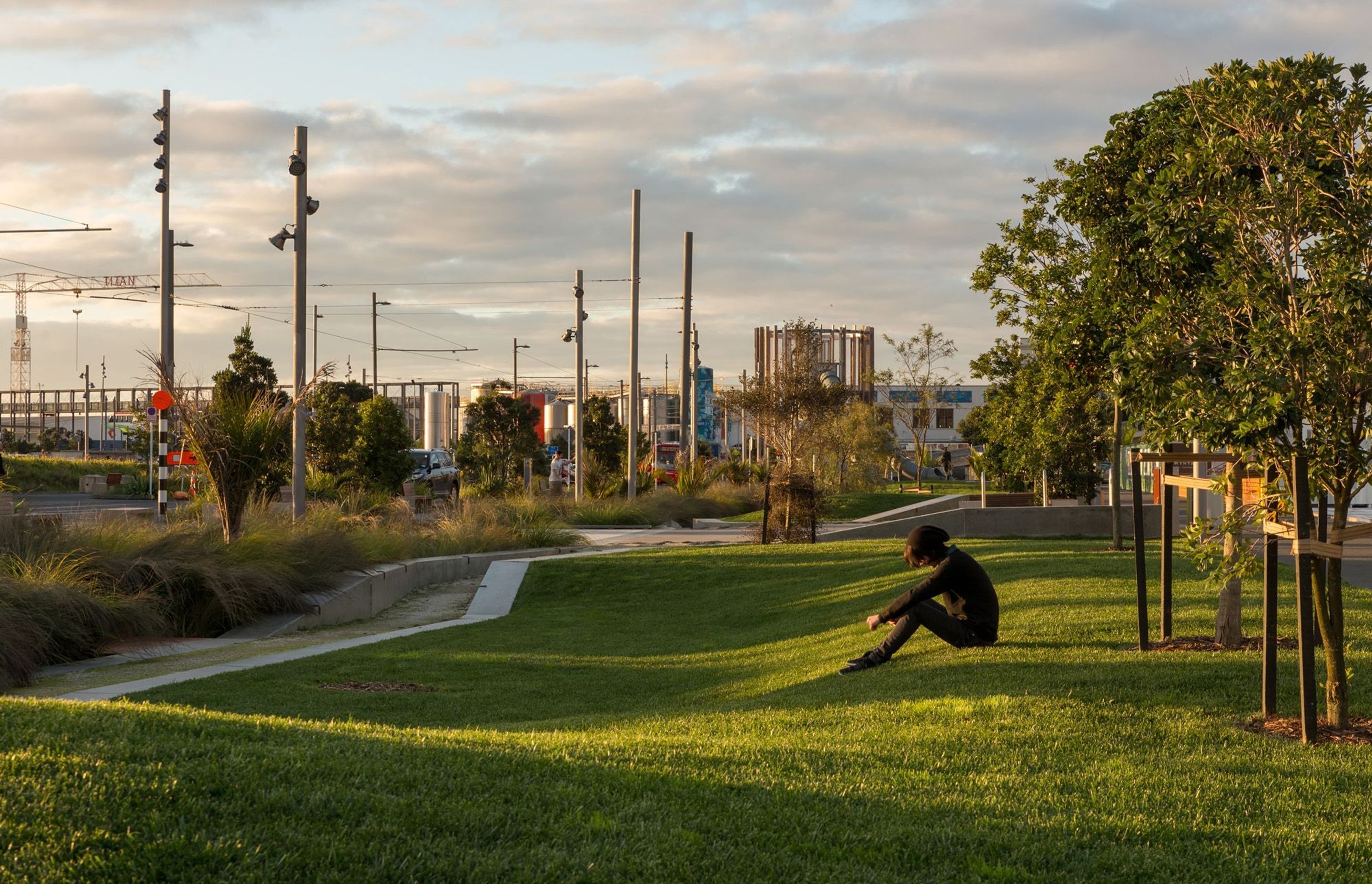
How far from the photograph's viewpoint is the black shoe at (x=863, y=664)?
393 inches

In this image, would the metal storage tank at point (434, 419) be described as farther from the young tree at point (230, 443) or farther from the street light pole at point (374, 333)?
the young tree at point (230, 443)

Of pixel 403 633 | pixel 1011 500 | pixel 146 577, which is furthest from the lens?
pixel 1011 500

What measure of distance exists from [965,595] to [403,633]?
7182 mm

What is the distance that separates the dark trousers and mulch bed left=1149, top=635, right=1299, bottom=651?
139 centimetres

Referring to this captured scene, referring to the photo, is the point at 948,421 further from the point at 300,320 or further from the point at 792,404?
the point at 300,320

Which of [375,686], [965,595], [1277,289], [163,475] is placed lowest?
[375,686]

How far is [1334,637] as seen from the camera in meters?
7.37

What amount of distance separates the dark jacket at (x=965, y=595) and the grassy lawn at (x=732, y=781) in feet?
0.77

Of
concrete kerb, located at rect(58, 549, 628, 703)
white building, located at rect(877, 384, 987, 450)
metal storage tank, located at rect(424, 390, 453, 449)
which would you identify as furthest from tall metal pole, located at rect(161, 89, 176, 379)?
white building, located at rect(877, 384, 987, 450)

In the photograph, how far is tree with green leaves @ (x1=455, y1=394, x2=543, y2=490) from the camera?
3891 centimetres

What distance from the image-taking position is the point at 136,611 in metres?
13.1

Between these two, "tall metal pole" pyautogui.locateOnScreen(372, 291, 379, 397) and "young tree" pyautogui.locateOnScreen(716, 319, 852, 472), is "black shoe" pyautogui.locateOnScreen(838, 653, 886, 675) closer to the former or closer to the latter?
"young tree" pyautogui.locateOnScreen(716, 319, 852, 472)

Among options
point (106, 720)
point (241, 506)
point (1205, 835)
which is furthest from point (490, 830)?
point (241, 506)

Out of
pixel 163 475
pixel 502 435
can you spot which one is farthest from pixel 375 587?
pixel 502 435
